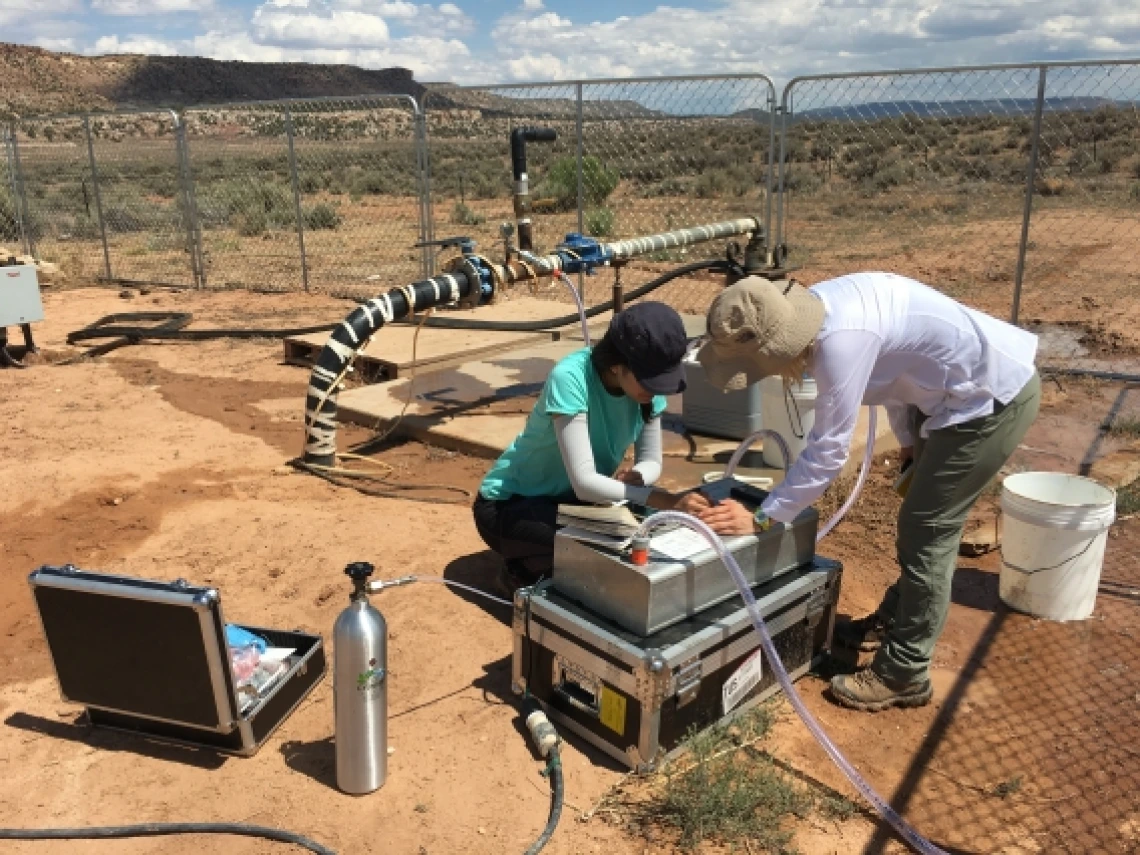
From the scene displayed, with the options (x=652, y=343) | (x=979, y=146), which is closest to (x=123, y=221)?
(x=652, y=343)

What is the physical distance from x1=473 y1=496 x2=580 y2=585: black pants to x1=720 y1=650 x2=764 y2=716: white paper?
850 millimetres

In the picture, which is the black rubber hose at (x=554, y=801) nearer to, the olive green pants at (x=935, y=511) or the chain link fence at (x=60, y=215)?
the olive green pants at (x=935, y=511)

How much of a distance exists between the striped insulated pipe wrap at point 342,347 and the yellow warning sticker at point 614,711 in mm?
2977

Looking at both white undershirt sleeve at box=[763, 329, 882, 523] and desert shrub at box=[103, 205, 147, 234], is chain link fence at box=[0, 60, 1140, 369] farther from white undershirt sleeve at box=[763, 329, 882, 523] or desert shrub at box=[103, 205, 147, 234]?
white undershirt sleeve at box=[763, 329, 882, 523]

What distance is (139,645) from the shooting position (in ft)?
9.45

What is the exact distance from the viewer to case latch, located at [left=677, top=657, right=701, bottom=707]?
279 centimetres

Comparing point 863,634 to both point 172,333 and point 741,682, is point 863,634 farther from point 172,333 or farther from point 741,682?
point 172,333

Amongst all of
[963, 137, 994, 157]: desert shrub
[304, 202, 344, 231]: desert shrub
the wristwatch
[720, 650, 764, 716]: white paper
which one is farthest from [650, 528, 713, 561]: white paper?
[963, 137, 994, 157]: desert shrub

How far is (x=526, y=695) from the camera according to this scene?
3.22m

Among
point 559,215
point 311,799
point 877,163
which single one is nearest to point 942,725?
point 311,799

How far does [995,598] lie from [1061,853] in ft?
5.06

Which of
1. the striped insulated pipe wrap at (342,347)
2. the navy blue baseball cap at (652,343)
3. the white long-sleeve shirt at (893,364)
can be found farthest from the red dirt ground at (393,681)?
the navy blue baseball cap at (652,343)

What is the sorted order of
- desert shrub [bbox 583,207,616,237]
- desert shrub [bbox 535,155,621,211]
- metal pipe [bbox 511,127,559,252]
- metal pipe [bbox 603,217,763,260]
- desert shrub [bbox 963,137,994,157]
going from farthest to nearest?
desert shrub [bbox 963,137,994,157]
desert shrub [bbox 583,207,616,237]
desert shrub [bbox 535,155,621,211]
metal pipe [bbox 603,217,763,260]
metal pipe [bbox 511,127,559,252]

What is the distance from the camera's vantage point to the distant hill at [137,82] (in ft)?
192
